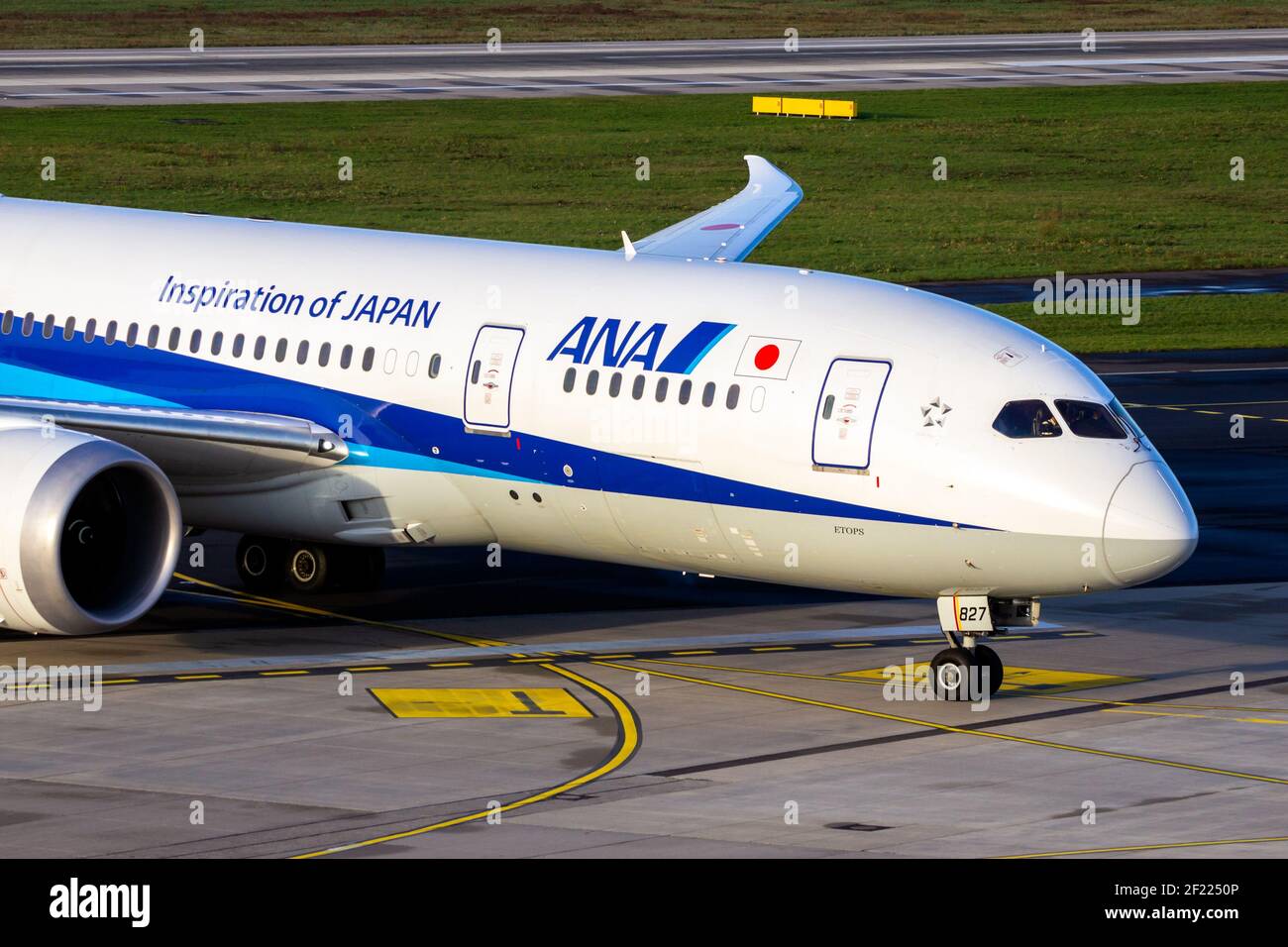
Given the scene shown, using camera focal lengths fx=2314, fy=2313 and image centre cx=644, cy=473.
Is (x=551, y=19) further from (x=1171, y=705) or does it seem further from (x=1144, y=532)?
(x=1144, y=532)

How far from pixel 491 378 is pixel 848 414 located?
5216mm

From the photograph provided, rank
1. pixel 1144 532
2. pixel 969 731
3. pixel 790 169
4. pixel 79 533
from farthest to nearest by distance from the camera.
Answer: pixel 790 169 < pixel 79 533 < pixel 969 731 < pixel 1144 532

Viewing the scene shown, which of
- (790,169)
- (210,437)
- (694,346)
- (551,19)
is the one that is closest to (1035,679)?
(694,346)

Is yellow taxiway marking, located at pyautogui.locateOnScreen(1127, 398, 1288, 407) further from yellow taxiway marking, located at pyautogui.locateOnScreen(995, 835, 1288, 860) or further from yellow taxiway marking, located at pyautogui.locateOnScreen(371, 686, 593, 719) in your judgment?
yellow taxiway marking, located at pyautogui.locateOnScreen(995, 835, 1288, 860)

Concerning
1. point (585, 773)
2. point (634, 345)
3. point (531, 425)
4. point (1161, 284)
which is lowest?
point (585, 773)

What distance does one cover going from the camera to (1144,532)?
25797mm

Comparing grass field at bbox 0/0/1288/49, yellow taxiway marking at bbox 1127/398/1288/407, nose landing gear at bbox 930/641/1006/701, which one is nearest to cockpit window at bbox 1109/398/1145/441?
nose landing gear at bbox 930/641/1006/701

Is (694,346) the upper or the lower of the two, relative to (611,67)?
lower

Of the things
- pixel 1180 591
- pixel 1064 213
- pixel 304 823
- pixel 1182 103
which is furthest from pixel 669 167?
pixel 304 823

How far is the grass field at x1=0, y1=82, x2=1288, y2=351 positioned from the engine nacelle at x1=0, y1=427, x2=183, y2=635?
3547 centimetres

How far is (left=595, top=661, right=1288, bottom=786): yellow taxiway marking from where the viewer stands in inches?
963

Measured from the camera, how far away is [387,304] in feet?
103
